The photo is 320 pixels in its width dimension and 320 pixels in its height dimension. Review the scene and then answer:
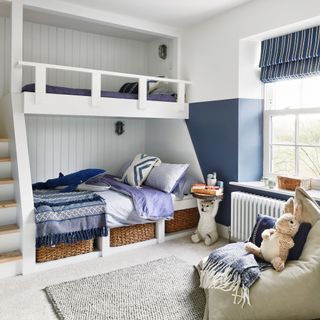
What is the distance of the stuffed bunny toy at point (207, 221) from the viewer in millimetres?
3469

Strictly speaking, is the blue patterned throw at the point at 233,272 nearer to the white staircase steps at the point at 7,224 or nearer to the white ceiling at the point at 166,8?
the white staircase steps at the point at 7,224

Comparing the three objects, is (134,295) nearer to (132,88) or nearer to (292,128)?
(292,128)

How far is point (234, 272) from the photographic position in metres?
1.96

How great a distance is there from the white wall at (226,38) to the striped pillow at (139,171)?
91cm

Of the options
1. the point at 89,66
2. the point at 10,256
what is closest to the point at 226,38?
the point at 89,66

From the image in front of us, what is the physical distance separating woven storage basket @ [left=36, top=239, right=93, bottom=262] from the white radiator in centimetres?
146

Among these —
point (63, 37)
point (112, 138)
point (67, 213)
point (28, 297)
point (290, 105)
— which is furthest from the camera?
point (112, 138)

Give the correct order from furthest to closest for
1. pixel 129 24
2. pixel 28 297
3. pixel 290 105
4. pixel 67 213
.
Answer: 1. pixel 129 24
2. pixel 290 105
3. pixel 67 213
4. pixel 28 297

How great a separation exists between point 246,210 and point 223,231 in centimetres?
55

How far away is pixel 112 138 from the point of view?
4.63 m

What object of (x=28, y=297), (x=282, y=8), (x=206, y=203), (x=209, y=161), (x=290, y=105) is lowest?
(x=28, y=297)

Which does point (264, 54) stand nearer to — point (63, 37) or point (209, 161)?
point (209, 161)

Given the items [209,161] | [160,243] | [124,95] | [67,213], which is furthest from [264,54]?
[67,213]

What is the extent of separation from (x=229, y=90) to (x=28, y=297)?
267 cm
